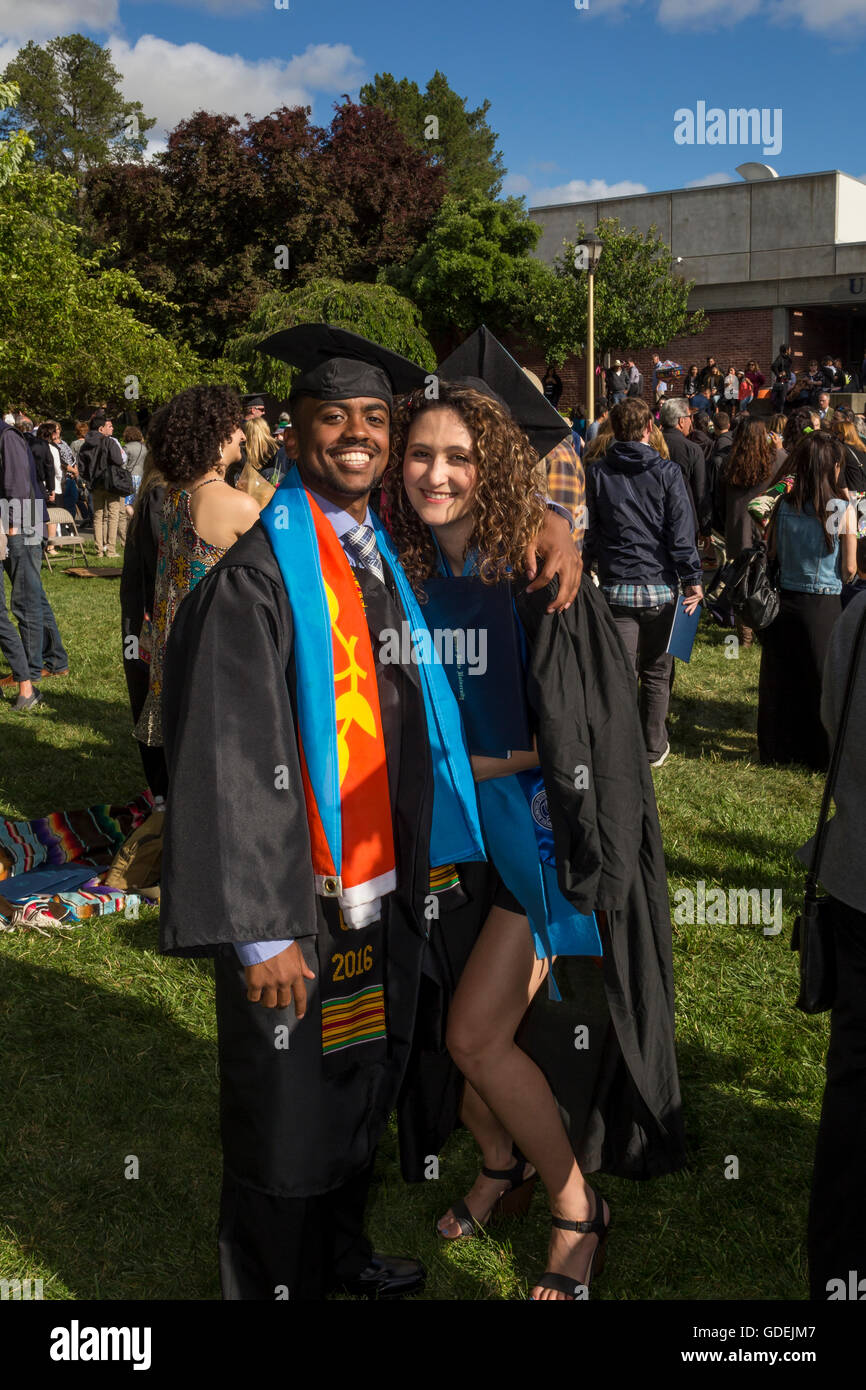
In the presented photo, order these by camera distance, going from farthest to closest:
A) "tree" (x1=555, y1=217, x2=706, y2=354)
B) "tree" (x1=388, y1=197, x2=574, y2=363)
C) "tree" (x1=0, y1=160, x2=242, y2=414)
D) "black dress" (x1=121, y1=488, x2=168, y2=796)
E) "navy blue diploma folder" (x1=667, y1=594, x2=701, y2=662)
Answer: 1. "tree" (x1=388, y1=197, x2=574, y2=363)
2. "tree" (x1=555, y1=217, x2=706, y2=354)
3. "tree" (x1=0, y1=160, x2=242, y2=414)
4. "navy blue diploma folder" (x1=667, y1=594, x2=701, y2=662)
5. "black dress" (x1=121, y1=488, x2=168, y2=796)

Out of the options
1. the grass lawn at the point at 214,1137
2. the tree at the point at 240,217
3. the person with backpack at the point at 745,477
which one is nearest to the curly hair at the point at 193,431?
the grass lawn at the point at 214,1137

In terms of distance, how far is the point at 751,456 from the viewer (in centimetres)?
934

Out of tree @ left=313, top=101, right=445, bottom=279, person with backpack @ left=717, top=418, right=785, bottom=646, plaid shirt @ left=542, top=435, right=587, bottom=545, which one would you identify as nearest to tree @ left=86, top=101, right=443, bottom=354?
tree @ left=313, top=101, right=445, bottom=279

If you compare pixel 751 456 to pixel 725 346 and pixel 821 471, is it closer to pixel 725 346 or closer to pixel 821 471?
pixel 821 471

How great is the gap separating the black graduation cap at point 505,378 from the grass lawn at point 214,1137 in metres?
2.21

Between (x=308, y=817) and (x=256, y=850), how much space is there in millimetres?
161

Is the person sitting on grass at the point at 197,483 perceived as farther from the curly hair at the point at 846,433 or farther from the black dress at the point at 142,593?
the curly hair at the point at 846,433

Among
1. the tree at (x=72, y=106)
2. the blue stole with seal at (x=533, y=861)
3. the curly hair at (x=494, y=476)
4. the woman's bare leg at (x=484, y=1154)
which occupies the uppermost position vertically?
the tree at (x=72, y=106)

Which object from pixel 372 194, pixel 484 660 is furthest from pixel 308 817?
pixel 372 194

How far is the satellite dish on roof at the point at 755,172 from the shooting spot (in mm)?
34656

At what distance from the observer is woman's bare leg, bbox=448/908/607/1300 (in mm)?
2756

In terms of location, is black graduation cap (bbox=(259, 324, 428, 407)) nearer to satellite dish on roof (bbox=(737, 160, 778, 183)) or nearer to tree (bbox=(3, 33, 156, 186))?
satellite dish on roof (bbox=(737, 160, 778, 183))

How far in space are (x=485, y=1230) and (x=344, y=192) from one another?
144 ft
